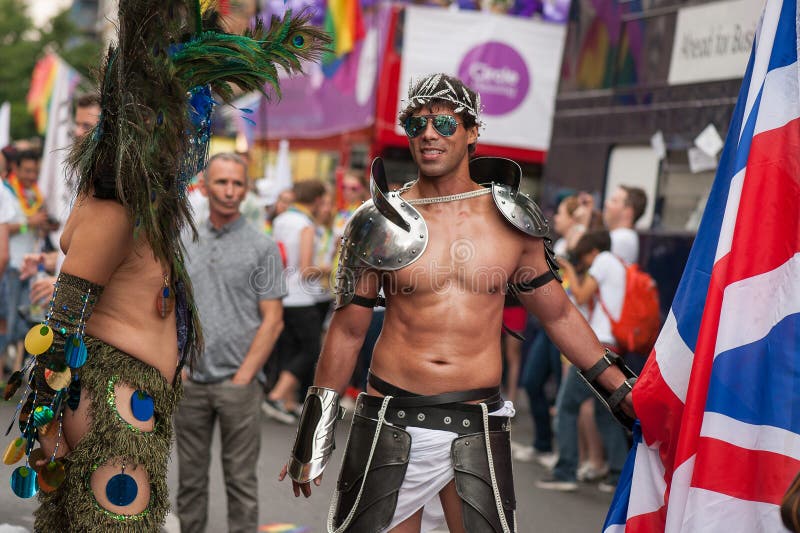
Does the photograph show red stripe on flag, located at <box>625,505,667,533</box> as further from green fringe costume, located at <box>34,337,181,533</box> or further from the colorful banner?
the colorful banner

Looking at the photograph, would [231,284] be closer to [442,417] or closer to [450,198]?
[450,198]

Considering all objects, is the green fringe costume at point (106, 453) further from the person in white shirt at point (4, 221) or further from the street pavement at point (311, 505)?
the person in white shirt at point (4, 221)

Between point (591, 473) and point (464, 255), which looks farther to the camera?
point (591, 473)

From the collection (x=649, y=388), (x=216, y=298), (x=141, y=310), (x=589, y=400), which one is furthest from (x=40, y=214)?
(x=649, y=388)

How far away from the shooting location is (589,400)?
7914mm

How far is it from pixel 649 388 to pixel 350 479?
3.81 feet

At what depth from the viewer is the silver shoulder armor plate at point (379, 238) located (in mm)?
3885

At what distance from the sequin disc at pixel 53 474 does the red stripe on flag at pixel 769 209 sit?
2.34 metres

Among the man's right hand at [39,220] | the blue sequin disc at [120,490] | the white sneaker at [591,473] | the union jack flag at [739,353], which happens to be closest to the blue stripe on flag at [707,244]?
the union jack flag at [739,353]

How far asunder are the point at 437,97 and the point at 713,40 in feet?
19.1

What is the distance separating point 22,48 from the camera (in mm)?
40250

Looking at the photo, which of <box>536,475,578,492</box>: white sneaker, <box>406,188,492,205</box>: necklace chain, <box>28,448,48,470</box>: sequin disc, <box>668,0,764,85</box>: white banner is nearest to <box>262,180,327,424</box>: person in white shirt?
<box>536,475,578,492</box>: white sneaker

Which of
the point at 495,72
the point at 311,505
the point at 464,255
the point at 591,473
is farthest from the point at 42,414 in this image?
the point at 495,72

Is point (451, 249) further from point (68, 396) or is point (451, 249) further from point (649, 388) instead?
point (68, 396)
